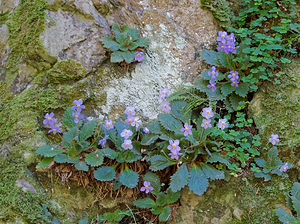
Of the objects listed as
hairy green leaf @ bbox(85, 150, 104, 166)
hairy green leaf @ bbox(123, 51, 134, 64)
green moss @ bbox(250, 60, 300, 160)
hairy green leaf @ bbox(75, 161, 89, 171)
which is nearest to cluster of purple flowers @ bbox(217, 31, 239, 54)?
green moss @ bbox(250, 60, 300, 160)

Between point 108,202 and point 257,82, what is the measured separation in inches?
81.1

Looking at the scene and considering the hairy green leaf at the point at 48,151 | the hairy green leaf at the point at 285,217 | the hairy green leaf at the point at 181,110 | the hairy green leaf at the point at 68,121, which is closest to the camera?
the hairy green leaf at the point at 285,217

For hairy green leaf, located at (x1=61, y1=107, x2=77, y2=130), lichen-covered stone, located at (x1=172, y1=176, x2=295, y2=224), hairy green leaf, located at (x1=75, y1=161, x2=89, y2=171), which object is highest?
hairy green leaf, located at (x1=61, y1=107, x2=77, y2=130)

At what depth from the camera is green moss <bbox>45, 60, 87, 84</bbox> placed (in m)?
2.76

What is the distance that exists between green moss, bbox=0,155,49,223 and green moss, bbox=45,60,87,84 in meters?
0.89

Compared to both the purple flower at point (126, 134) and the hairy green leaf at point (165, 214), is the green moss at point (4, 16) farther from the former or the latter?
the hairy green leaf at point (165, 214)

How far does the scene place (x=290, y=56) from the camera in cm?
296

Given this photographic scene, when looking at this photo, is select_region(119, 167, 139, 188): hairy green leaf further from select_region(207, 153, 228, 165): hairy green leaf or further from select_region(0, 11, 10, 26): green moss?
select_region(0, 11, 10, 26): green moss

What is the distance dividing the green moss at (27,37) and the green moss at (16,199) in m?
1.03

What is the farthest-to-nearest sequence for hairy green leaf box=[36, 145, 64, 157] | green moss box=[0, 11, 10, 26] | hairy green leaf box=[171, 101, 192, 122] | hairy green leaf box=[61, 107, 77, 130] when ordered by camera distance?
green moss box=[0, 11, 10, 26], hairy green leaf box=[171, 101, 192, 122], hairy green leaf box=[61, 107, 77, 130], hairy green leaf box=[36, 145, 64, 157]

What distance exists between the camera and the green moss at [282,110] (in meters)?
2.57

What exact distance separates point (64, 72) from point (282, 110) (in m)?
2.38

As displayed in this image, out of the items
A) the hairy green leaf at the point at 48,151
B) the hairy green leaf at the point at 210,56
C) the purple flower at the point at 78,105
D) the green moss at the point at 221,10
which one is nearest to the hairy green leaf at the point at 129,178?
the hairy green leaf at the point at 48,151

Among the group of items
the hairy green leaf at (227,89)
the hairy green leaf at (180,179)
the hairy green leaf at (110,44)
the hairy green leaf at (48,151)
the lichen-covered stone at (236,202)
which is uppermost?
the hairy green leaf at (110,44)
